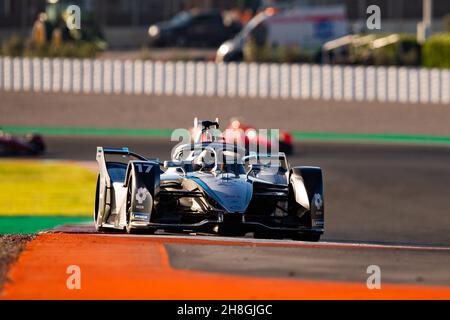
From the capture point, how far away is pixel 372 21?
181ft

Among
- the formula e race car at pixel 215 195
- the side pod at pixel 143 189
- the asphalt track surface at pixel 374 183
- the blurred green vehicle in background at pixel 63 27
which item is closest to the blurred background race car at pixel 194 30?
the blurred green vehicle in background at pixel 63 27

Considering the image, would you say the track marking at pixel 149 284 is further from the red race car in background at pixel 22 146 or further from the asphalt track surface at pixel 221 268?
the red race car in background at pixel 22 146

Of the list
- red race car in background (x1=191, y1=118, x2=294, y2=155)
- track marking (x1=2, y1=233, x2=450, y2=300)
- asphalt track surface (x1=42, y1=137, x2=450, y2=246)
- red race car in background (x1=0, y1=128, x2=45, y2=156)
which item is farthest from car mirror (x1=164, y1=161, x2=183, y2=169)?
red race car in background (x1=0, y1=128, x2=45, y2=156)

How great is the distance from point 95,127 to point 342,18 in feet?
39.9

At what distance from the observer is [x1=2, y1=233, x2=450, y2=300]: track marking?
35.2 feet

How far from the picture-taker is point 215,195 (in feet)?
52.4

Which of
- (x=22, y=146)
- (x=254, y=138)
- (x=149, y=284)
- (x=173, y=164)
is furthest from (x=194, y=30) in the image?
(x=149, y=284)

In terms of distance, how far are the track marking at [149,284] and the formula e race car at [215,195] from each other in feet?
10.6

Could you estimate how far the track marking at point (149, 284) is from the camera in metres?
10.7

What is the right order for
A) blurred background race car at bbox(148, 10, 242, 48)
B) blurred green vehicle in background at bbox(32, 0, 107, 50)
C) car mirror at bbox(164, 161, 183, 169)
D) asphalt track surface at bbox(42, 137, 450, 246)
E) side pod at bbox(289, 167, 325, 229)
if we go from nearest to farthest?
1. side pod at bbox(289, 167, 325, 229)
2. car mirror at bbox(164, 161, 183, 169)
3. asphalt track surface at bbox(42, 137, 450, 246)
4. blurred green vehicle in background at bbox(32, 0, 107, 50)
5. blurred background race car at bbox(148, 10, 242, 48)

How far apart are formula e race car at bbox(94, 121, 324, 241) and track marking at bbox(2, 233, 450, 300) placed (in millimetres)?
3244

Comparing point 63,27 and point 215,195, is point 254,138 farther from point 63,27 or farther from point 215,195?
point 63,27

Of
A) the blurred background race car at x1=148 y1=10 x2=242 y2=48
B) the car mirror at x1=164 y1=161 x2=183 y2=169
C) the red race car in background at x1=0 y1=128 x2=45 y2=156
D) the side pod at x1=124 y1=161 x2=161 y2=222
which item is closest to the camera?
the side pod at x1=124 y1=161 x2=161 y2=222

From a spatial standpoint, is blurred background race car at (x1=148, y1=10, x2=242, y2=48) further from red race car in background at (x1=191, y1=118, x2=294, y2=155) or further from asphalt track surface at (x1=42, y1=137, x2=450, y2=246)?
red race car in background at (x1=191, y1=118, x2=294, y2=155)
